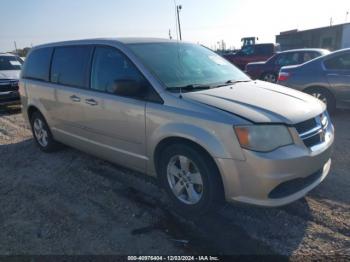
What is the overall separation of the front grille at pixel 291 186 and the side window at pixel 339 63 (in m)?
4.67

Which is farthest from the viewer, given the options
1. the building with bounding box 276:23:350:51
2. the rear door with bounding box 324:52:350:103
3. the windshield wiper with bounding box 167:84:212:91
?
the building with bounding box 276:23:350:51

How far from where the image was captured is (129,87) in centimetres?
346

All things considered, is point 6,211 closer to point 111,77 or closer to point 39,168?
point 39,168

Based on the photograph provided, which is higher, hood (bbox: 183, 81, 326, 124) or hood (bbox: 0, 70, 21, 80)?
hood (bbox: 183, 81, 326, 124)

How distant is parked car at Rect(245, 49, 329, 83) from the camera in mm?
11367

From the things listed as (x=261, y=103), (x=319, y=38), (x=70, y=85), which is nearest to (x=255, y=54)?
(x=70, y=85)

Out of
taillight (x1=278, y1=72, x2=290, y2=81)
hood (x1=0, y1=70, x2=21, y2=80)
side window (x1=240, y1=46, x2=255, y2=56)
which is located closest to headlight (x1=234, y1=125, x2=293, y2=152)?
taillight (x1=278, y1=72, x2=290, y2=81)

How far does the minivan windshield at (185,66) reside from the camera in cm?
360

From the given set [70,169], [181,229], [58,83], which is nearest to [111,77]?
[58,83]

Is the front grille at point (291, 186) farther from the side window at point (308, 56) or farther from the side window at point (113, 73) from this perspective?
the side window at point (308, 56)

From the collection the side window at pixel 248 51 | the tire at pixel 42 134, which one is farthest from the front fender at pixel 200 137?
the side window at pixel 248 51

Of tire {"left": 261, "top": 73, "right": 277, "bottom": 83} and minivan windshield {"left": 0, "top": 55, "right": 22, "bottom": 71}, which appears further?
tire {"left": 261, "top": 73, "right": 277, "bottom": 83}

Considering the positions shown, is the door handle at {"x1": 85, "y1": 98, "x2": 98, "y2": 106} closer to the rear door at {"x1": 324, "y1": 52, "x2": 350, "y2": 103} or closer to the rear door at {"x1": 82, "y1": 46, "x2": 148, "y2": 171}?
the rear door at {"x1": 82, "y1": 46, "x2": 148, "y2": 171}

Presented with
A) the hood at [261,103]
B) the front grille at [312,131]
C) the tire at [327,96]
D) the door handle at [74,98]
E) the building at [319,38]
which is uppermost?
the hood at [261,103]
